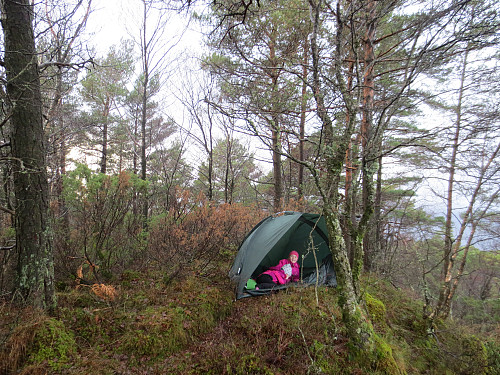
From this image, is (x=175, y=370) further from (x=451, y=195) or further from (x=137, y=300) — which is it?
(x=451, y=195)

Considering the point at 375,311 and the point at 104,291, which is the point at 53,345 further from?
the point at 375,311

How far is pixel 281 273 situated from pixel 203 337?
6.23 ft

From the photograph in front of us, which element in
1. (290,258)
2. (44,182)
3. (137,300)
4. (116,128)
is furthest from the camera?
(116,128)

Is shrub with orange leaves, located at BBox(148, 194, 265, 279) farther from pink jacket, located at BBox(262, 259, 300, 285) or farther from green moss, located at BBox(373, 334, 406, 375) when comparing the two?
green moss, located at BBox(373, 334, 406, 375)

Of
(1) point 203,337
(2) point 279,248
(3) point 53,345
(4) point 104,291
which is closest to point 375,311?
(2) point 279,248

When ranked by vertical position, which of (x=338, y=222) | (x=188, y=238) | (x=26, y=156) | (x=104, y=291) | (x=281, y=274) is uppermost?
(x=26, y=156)

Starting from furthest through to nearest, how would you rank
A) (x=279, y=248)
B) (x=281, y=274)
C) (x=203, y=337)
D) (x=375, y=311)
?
1. (x=279, y=248)
2. (x=281, y=274)
3. (x=375, y=311)
4. (x=203, y=337)

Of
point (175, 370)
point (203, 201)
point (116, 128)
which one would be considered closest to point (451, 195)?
point (203, 201)

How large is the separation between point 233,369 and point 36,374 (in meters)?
1.77

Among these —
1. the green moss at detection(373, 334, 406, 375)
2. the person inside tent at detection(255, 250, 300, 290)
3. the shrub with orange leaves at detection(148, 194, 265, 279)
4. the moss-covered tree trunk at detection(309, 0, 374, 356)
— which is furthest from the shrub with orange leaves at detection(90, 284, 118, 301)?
the green moss at detection(373, 334, 406, 375)

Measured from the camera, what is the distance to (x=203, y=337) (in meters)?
2.99

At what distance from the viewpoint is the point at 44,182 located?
2521 mm

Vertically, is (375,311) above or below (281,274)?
below

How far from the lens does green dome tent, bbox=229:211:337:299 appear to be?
13.5 ft
